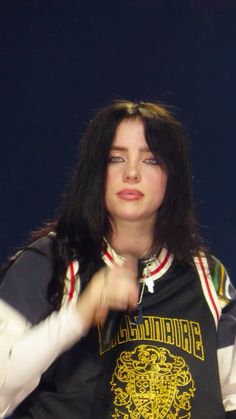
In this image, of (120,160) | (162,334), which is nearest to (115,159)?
(120,160)

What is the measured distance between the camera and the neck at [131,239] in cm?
150

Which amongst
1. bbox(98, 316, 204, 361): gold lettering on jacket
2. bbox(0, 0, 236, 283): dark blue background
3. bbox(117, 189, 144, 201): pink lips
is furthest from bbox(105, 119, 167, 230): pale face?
bbox(0, 0, 236, 283): dark blue background

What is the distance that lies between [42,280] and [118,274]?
0.20m

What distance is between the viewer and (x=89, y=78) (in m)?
2.12

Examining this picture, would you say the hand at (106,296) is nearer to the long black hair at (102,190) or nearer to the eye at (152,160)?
the long black hair at (102,190)

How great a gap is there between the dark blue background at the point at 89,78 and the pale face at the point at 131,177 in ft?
2.08

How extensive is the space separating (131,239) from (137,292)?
0.49 feet

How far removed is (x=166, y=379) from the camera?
4.70 ft

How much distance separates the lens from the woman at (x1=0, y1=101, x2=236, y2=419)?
54.7 inches

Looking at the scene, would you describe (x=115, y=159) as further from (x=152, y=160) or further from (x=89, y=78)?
(x=89, y=78)

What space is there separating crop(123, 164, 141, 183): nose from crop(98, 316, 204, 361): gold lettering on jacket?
0.75 feet

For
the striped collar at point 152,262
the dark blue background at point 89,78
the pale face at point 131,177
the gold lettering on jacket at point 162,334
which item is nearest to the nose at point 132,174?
the pale face at point 131,177

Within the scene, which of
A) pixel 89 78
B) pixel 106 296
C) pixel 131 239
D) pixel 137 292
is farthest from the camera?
pixel 89 78

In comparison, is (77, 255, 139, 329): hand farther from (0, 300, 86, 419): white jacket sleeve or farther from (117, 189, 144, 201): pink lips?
(117, 189, 144, 201): pink lips
